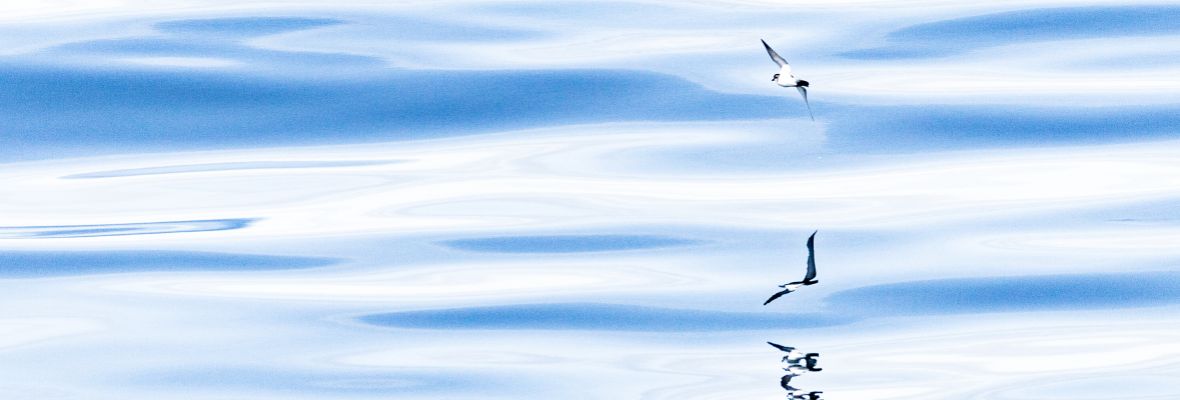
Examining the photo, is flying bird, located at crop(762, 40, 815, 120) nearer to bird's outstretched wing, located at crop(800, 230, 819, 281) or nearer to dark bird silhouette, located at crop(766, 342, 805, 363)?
bird's outstretched wing, located at crop(800, 230, 819, 281)

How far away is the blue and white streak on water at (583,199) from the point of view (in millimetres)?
6973

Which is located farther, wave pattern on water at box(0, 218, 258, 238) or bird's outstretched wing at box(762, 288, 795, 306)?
wave pattern on water at box(0, 218, 258, 238)

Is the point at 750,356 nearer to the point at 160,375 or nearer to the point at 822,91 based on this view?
the point at 160,375

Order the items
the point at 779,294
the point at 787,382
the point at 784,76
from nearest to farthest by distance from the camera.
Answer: the point at 787,382 < the point at 779,294 < the point at 784,76

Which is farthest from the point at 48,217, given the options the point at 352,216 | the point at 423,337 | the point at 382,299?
the point at 423,337

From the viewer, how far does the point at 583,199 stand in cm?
935

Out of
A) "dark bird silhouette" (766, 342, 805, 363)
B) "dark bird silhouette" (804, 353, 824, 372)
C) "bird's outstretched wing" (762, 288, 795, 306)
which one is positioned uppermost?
"bird's outstretched wing" (762, 288, 795, 306)

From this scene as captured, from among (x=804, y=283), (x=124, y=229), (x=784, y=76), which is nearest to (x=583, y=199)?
(x=784, y=76)

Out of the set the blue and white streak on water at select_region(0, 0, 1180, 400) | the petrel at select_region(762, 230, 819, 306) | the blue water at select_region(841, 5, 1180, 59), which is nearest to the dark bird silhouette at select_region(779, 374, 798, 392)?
the blue and white streak on water at select_region(0, 0, 1180, 400)

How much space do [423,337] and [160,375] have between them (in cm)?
97

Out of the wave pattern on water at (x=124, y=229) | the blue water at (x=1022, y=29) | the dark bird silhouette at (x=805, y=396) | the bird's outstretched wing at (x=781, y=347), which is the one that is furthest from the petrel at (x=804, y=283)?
the blue water at (x=1022, y=29)

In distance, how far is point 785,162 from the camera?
9.57 meters

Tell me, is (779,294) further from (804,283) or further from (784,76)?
(784,76)

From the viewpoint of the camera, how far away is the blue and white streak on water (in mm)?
6973
